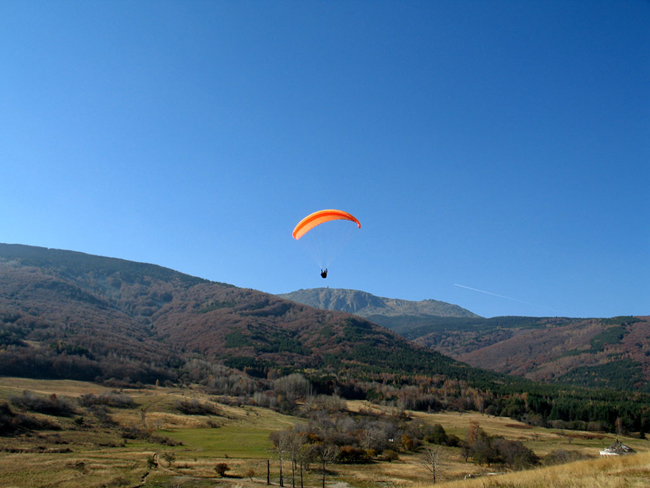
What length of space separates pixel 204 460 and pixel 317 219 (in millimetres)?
39105

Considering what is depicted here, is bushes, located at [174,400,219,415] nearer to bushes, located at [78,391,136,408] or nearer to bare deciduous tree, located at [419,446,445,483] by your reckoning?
bushes, located at [78,391,136,408]

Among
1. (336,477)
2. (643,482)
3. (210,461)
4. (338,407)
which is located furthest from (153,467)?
(338,407)

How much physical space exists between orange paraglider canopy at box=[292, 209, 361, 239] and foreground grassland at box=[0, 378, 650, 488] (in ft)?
80.4

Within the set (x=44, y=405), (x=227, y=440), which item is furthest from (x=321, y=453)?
(x=44, y=405)

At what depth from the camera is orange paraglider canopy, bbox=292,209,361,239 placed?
4334 centimetres

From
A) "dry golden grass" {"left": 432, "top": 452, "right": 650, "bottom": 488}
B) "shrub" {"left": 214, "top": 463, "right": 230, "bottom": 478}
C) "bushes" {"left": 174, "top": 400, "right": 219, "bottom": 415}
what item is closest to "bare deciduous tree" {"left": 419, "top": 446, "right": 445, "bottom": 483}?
"shrub" {"left": 214, "top": 463, "right": 230, "bottom": 478}

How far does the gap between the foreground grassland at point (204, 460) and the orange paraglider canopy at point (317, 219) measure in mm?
24495

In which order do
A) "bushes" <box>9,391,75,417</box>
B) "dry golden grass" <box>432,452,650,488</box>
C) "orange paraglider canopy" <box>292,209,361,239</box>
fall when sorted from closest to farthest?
"dry golden grass" <box>432,452,650,488</box>, "orange paraglider canopy" <box>292,209,361,239</box>, "bushes" <box>9,391,75,417</box>

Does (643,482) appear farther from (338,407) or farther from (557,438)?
(338,407)

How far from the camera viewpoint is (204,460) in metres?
58.8

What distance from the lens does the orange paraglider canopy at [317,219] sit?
43.3m

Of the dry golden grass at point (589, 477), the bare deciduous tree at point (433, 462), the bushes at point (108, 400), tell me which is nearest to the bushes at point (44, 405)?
the bushes at point (108, 400)

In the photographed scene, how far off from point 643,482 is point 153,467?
50210mm

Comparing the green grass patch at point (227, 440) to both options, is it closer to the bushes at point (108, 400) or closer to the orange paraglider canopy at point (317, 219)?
the bushes at point (108, 400)
